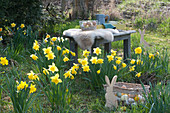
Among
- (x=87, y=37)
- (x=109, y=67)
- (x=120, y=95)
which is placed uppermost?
(x=87, y=37)

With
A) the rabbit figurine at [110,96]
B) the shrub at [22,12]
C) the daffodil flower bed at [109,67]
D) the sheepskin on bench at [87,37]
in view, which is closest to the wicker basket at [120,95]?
the rabbit figurine at [110,96]

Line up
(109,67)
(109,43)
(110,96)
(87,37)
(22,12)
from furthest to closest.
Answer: (22,12)
(109,43)
(87,37)
(109,67)
(110,96)

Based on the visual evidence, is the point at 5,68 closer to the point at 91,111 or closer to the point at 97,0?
the point at 91,111

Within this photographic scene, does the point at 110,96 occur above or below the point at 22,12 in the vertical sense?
below

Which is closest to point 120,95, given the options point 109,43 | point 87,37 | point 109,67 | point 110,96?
point 110,96

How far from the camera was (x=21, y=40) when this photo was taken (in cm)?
397

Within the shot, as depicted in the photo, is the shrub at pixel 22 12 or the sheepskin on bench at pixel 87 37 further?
the shrub at pixel 22 12

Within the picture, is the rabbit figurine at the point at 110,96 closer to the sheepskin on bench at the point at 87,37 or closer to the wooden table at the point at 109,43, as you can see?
the sheepskin on bench at the point at 87,37

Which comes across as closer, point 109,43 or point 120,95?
point 120,95

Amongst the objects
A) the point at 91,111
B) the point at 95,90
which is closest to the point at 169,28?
Answer: the point at 95,90

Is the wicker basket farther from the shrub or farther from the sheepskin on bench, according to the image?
→ the shrub

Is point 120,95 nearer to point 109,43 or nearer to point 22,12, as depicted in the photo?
point 109,43

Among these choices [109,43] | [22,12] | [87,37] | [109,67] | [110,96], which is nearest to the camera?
[110,96]

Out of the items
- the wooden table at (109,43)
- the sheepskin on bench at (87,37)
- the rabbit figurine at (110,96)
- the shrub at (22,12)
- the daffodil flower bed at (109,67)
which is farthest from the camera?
the shrub at (22,12)
